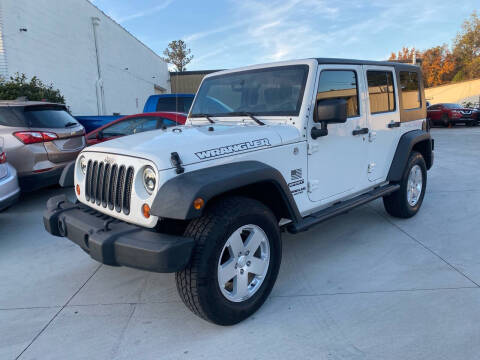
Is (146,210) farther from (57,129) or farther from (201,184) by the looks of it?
(57,129)

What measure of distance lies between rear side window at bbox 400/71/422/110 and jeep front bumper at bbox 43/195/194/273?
3.66 metres

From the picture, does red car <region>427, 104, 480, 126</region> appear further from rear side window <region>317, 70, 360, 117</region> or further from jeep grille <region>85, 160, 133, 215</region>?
jeep grille <region>85, 160, 133, 215</region>

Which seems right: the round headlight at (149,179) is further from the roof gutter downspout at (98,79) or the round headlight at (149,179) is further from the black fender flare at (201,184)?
the roof gutter downspout at (98,79)

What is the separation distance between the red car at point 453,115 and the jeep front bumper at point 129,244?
21530 millimetres

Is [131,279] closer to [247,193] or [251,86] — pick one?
[247,193]

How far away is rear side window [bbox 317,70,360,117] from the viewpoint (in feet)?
11.0

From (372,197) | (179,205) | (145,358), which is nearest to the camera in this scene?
(179,205)

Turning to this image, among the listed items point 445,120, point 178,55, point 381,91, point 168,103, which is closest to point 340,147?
point 381,91

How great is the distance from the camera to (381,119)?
411 cm

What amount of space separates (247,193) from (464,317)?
1830 mm

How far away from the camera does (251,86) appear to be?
359 centimetres

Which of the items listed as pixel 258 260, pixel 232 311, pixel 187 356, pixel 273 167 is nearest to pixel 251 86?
pixel 273 167

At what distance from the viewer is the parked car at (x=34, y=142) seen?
5.30 meters

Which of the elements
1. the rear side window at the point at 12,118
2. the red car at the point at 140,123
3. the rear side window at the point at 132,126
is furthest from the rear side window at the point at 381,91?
the rear side window at the point at 12,118
